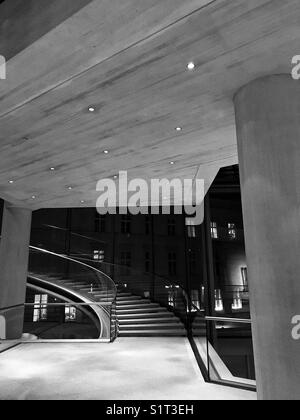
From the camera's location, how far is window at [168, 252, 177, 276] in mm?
20047

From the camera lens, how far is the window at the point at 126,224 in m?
A: 19.6

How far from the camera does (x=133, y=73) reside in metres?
3.35

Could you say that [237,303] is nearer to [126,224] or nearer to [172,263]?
[172,263]

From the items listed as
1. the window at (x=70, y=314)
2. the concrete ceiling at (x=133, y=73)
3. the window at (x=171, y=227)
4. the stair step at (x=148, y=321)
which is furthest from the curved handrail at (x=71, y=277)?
the window at (x=171, y=227)

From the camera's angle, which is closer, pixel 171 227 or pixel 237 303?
pixel 237 303

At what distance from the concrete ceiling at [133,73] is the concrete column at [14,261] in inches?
136

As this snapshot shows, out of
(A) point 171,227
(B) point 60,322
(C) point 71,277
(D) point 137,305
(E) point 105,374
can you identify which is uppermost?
(A) point 171,227

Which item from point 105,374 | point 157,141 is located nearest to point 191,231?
point 157,141

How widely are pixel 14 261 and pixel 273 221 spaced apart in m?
7.61

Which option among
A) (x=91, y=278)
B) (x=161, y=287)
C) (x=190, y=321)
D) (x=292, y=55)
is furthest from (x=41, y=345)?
(x=292, y=55)

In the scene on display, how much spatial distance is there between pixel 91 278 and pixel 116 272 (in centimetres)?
185

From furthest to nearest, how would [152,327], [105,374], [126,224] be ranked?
[126,224]
[152,327]
[105,374]

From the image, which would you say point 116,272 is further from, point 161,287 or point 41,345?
point 41,345

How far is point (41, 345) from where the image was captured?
716 centimetres
